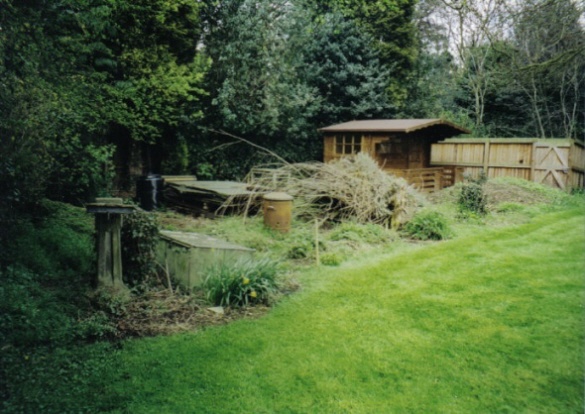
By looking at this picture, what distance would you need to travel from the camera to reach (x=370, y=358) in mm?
4398

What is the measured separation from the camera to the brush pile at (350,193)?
10.2 m

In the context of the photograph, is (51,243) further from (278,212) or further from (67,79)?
(278,212)

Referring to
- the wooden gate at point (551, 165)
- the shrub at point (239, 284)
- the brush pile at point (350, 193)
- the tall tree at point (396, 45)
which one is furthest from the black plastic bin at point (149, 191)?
the wooden gate at point (551, 165)

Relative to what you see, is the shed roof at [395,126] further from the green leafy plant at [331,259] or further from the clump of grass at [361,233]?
the green leafy plant at [331,259]

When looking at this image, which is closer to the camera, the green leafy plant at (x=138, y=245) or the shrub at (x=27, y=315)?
the shrub at (x=27, y=315)

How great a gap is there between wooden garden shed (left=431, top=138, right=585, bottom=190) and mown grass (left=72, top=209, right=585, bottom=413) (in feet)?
30.8

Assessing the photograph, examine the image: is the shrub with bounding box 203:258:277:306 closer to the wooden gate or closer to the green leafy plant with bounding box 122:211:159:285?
the green leafy plant with bounding box 122:211:159:285

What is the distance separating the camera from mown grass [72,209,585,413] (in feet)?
12.1

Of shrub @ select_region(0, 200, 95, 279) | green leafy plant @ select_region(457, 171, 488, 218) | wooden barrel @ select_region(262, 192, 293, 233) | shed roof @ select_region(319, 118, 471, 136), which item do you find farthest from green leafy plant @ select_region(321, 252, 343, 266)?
shed roof @ select_region(319, 118, 471, 136)

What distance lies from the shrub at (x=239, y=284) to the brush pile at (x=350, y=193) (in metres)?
4.38

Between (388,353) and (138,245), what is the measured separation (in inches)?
131

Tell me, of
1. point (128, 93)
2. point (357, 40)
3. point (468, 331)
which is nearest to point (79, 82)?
point (128, 93)

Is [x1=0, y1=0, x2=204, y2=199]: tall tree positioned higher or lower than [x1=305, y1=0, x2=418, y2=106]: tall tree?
lower

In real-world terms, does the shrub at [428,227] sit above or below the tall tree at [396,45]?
below
